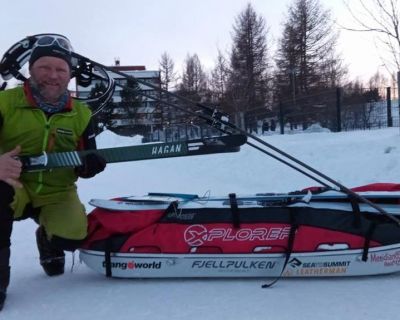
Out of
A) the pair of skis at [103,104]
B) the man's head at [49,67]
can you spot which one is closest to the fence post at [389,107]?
the pair of skis at [103,104]

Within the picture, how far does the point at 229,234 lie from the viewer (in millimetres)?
3016

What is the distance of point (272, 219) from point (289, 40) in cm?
3565

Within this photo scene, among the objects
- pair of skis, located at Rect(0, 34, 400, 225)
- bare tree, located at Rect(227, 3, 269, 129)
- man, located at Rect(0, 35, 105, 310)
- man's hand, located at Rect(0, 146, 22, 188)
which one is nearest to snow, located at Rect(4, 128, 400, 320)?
man, located at Rect(0, 35, 105, 310)

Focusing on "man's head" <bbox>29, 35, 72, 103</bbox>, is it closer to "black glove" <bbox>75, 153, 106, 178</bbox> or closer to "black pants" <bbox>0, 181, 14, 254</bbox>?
"black glove" <bbox>75, 153, 106, 178</bbox>

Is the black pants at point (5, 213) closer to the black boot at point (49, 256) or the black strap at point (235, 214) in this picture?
the black boot at point (49, 256)

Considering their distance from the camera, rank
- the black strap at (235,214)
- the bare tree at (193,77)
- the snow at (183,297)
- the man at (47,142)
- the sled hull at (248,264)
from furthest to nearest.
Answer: the bare tree at (193,77), the black strap at (235,214), the sled hull at (248,264), the man at (47,142), the snow at (183,297)

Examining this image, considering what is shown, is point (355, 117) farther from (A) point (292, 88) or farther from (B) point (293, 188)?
(A) point (292, 88)

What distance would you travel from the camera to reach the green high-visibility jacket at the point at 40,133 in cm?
283

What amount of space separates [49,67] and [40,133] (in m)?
0.37

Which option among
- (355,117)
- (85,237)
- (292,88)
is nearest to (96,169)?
(85,237)

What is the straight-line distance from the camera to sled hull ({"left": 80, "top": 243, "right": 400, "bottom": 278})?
291cm

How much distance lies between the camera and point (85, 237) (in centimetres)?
308

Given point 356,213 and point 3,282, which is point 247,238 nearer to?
point 356,213

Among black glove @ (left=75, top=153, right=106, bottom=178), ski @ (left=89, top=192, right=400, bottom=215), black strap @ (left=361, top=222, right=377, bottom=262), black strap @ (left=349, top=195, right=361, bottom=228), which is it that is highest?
black glove @ (left=75, top=153, right=106, bottom=178)
